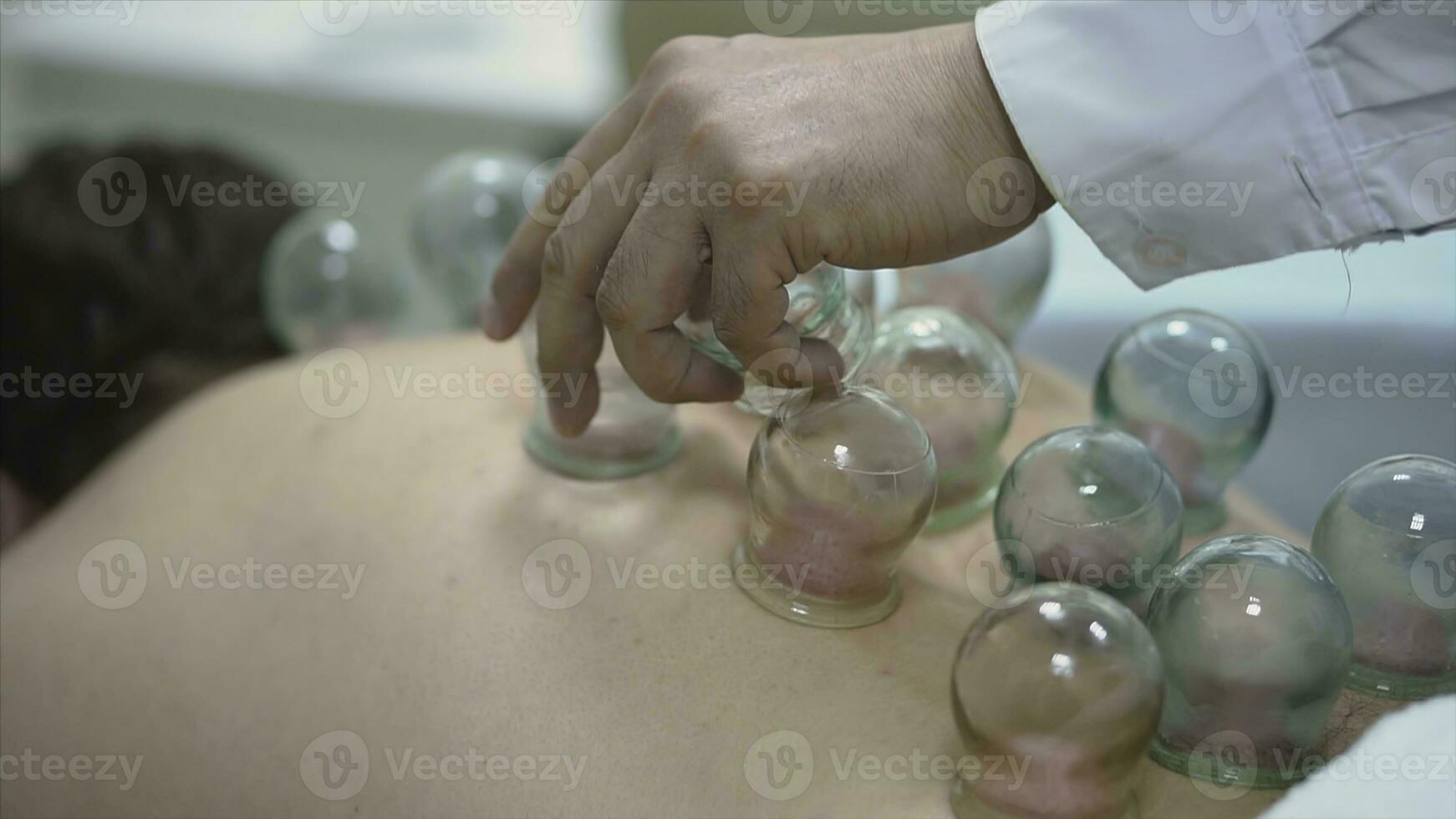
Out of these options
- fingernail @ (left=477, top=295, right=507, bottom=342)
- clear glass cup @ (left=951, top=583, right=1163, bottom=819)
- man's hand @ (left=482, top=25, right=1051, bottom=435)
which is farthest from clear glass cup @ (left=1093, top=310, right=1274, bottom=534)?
fingernail @ (left=477, top=295, right=507, bottom=342)

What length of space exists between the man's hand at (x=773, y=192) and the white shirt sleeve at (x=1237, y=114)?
31 mm

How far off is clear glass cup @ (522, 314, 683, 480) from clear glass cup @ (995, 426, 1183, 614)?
0.90 ft

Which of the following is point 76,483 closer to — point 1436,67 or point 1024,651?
point 1024,651

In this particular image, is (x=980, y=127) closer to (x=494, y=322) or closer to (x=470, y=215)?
(x=494, y=322)

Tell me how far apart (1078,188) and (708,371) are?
0.25 meters

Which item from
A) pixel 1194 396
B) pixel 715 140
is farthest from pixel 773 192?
pixel 1194 396

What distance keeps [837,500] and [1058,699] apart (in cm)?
19

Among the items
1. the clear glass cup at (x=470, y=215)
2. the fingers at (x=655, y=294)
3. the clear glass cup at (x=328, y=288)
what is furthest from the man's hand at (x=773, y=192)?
the clear glass cup at (x=328, y=288)

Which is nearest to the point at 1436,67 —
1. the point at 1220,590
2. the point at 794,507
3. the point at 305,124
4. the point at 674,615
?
the point at 1220,590

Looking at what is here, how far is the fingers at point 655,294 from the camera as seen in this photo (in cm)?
73

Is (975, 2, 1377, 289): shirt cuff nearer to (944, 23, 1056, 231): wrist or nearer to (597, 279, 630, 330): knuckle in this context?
(944, 23, 1056, 231): wrist

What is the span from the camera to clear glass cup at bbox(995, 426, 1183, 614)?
73 cm

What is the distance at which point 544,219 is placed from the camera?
0.86m

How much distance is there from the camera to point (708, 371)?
79 cm
